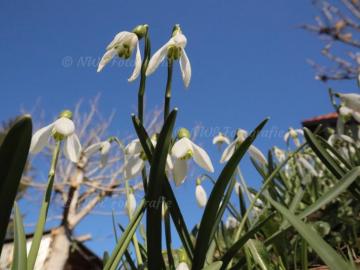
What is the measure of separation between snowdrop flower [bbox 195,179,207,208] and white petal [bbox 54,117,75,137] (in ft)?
2.59

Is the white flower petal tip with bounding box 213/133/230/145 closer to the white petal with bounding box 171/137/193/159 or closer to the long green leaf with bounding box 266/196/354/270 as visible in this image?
the white petal with bounding box 171/137/193/159

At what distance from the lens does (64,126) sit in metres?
1.04

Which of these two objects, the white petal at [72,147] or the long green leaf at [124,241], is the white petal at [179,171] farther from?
the white petal at [72,147]

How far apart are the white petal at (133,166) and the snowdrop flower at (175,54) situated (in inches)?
10.7

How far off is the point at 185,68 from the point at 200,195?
79cm

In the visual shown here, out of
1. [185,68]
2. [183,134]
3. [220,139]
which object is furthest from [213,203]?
[220,139]

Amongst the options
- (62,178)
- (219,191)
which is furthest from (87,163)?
(219,191)

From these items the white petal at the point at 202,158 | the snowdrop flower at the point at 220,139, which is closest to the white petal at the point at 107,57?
the white petal at the point at 202,158

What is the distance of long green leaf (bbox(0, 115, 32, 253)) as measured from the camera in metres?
0.64

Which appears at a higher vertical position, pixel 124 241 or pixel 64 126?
pixel 64 126

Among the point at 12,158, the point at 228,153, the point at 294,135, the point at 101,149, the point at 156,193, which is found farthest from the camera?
the point at 294,135

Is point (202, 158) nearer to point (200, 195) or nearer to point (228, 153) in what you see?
point (228, 153)

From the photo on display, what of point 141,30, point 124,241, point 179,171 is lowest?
point 124,241

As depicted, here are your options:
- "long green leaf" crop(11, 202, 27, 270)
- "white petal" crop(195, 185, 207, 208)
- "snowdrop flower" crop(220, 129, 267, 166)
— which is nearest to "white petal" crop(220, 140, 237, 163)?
"snowdrop flower" crop(220, 129, 267, 166)
